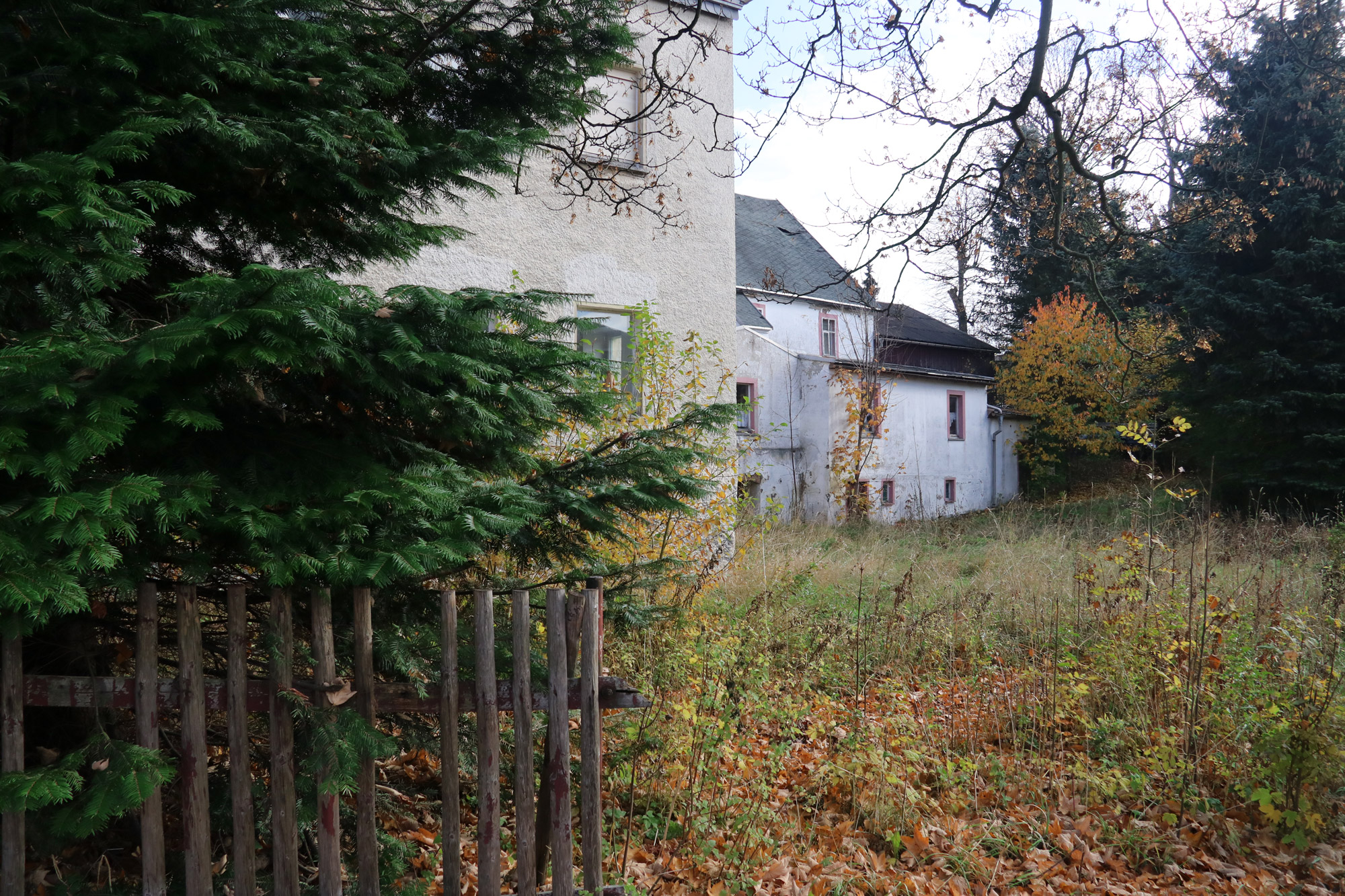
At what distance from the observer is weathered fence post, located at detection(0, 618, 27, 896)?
261 cm

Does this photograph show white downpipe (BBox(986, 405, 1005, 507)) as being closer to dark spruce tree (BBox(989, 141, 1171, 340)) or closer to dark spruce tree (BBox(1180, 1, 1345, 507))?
dark spruce tree (BBox(1180, 1, 1345, 507))

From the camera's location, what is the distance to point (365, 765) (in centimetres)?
278

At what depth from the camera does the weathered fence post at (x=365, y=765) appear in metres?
2.78

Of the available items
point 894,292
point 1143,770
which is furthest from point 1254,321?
point 1143,770

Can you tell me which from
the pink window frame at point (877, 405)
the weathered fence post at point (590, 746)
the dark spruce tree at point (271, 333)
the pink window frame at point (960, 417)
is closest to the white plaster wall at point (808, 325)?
the pink window frame at point (877, 405)

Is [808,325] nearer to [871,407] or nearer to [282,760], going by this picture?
[871,407]

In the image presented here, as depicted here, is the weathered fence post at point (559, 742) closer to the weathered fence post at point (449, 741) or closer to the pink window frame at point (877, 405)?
the weathered fence post at point (449, 741)

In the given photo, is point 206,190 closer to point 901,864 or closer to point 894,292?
point 901,864

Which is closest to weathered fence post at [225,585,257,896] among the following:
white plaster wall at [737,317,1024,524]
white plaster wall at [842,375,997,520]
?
white plaster wall at [737,317,1024,524]

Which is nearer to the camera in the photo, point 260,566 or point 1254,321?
point 260,566

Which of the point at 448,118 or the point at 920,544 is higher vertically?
the point at 448,118

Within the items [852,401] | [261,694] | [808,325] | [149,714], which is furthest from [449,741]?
[808,325]

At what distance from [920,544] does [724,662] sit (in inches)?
326

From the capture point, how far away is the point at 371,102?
12.1 ft
